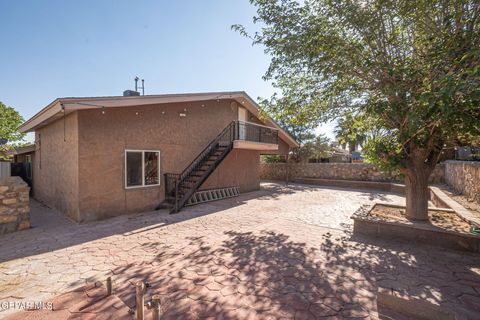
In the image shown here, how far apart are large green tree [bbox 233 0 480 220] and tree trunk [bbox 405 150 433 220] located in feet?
0.08

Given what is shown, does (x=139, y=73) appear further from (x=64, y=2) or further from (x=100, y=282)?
(x=100, y=282)

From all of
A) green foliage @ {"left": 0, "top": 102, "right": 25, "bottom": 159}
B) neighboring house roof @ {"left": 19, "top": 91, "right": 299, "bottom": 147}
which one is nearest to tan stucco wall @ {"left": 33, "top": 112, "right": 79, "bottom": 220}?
neighboring house roof @ {"left": 19, "top": 91, "right": 299, "bottom": 147}

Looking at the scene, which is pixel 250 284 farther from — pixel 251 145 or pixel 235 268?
pixel 251 145

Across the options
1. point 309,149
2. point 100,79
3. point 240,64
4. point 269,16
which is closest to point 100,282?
point 269,16

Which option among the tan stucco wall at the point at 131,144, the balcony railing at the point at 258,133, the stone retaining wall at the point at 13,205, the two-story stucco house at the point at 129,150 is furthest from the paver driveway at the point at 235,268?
the balcony railing at the point at 258,133

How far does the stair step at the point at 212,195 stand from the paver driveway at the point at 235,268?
331 cm

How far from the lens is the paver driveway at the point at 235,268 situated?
10.3 feet

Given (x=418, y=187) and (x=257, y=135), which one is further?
(x=257, y=135)

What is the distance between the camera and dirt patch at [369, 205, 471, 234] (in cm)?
561

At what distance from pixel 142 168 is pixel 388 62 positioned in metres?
8.97

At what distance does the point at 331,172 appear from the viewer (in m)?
19.1

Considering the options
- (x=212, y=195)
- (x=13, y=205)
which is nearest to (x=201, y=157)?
(x=212, y=195)

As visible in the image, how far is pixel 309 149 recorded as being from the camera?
21188mm

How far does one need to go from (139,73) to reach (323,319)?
1485 centimetres
